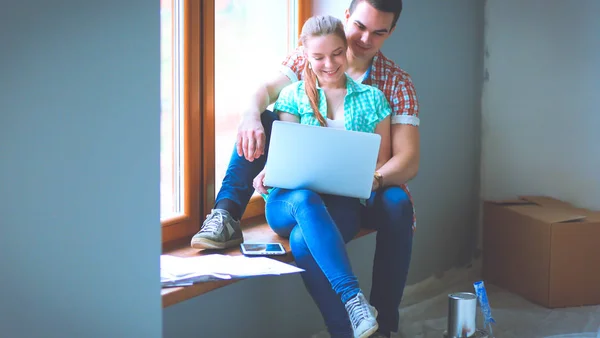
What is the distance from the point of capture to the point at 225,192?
→ 2078 mm

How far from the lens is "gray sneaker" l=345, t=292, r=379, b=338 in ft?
5.80

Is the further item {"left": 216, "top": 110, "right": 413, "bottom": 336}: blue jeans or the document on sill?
{"left": 216, "top": 110, "right": 413, "bottom": 336}: blue jeans

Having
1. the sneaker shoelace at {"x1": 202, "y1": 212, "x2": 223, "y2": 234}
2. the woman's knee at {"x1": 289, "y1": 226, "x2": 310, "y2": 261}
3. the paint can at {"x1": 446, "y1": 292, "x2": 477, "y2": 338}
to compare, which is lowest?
the paint can at {"x1": 446, "y1": 292, "x2": 477, "y2": 338}

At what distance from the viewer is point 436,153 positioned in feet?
9.91

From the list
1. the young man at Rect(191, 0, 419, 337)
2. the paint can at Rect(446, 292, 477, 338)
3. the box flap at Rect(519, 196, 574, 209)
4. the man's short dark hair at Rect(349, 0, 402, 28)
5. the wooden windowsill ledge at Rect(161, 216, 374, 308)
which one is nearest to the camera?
the wooden windowsill ledge at Rect(161, 216, 374, 308)

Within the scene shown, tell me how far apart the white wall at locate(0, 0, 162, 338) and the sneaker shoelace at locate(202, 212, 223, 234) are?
19.8 inches

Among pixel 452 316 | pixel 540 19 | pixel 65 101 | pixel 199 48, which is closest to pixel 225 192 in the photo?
pixel 199 48

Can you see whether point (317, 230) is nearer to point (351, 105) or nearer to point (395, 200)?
point (395, 200)

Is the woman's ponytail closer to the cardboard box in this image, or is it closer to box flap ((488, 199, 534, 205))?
the cardboard box

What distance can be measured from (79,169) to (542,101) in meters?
2.38

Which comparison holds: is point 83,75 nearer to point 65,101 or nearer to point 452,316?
point 65,101

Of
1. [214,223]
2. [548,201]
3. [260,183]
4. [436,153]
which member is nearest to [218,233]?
[214,223]

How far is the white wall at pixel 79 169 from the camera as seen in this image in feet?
3.89

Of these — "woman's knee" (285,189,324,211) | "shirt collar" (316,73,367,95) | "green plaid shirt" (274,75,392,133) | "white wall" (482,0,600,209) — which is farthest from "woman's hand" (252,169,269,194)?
"white wall" (482,0,600,209)
